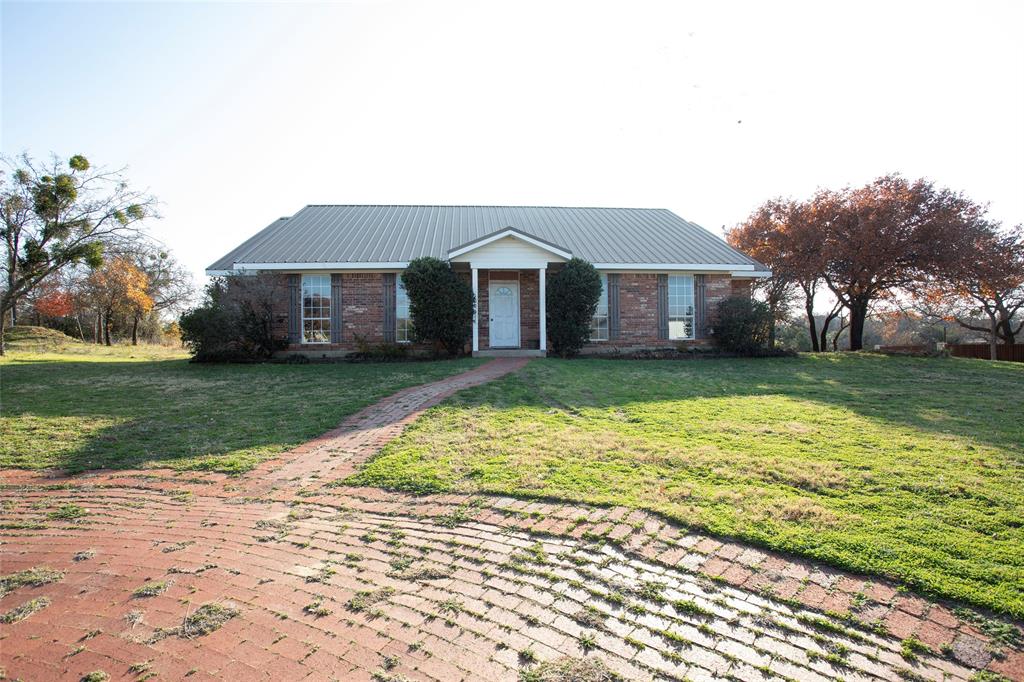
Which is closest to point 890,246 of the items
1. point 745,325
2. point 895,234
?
point 895,234

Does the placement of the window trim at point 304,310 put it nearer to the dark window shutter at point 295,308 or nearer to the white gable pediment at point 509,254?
the dark window shutter at point 295,308

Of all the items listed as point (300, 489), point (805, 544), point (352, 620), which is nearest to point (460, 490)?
point (300, 489)

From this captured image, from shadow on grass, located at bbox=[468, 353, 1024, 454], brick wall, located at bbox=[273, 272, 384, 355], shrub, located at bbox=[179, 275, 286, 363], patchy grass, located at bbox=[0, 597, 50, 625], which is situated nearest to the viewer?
patchy grass, located at bbox=[0, 597, 50, 625]

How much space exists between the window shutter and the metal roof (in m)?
0.76

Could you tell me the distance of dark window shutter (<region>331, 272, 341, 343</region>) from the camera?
53.1ft

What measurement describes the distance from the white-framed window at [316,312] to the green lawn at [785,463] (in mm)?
8521

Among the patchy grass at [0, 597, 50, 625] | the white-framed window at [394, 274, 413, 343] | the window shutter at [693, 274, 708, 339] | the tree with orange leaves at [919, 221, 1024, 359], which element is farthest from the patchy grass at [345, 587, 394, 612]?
the tree with orange leaves at [919, 221, 1024, 359]

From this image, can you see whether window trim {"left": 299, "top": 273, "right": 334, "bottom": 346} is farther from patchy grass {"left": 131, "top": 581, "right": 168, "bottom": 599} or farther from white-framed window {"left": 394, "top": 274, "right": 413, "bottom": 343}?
patchy grass {"left": 131, "top": 581, "right": 168, "bottom": 599}

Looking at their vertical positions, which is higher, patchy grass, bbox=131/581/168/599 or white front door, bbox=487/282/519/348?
white front door, bbox=487/282/519/348

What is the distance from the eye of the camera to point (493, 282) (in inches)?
663

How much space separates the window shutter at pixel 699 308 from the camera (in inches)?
680

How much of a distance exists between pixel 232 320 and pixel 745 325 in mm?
14997

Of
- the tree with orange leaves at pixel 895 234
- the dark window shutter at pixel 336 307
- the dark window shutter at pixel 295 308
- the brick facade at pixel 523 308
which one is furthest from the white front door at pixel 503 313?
the tree with orange leaves at pixel 895 234

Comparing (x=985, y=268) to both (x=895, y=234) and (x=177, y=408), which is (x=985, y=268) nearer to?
(x=895, y=234)
